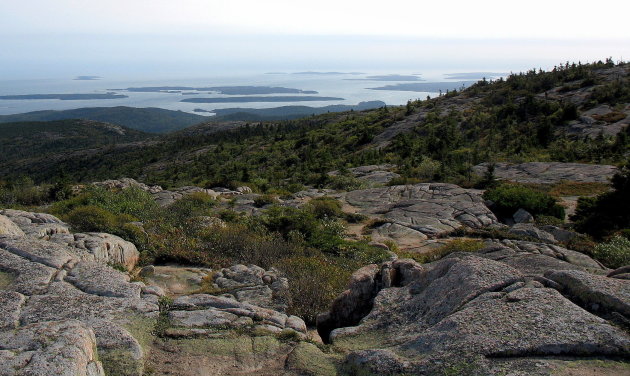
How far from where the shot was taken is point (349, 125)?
4425cm

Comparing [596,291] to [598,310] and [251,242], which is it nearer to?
[598,310]

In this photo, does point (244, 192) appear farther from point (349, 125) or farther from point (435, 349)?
point (349, 125)

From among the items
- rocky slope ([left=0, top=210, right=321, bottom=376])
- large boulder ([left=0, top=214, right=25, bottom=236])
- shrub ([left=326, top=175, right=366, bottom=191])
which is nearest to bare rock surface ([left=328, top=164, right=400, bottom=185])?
shrub ([left=326, top=175, right=366, bottom=191])

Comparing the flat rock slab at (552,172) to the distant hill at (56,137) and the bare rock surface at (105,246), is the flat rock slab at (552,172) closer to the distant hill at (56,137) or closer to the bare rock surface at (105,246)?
the bare rock surface at (105,246)

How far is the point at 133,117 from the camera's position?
7180 inches

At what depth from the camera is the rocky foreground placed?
3631mm

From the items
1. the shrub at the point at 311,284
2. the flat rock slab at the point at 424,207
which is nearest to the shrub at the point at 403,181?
the flat rock slab at the point at 424,207

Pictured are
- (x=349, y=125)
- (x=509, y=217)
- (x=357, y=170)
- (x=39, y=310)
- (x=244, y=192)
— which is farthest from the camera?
(x=349, y=125)

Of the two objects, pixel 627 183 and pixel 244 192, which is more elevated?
pixel 627 183

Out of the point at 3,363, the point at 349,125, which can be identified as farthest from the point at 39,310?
the point at 349,125

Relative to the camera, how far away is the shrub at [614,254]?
8.16 m

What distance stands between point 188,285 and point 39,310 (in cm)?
312

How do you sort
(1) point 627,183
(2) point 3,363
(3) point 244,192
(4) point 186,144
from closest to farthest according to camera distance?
(2) point 3,363 < (1) point 627,183 < (3) point 244,192 < (4) point 186,144

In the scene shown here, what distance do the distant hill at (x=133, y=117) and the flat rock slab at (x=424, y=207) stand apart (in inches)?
6461
